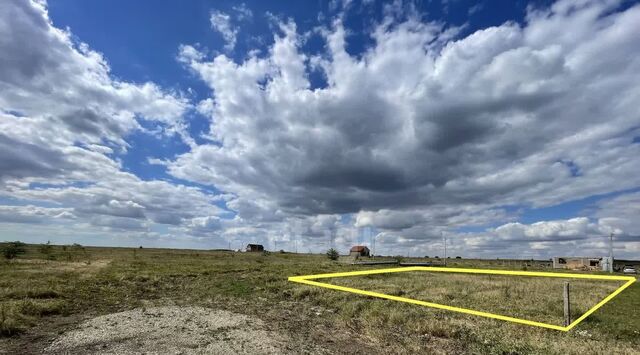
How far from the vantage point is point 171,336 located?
12.9 metres

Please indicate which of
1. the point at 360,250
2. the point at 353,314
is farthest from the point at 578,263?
the point at 353,314

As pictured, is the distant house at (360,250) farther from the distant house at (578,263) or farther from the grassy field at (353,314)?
the grassy field at (353,314)

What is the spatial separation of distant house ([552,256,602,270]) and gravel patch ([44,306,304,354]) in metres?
102

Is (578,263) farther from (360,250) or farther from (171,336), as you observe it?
(171,336)

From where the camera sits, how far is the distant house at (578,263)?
9525 cm

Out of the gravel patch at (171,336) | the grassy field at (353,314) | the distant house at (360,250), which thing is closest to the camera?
the gravel patch at (171,336)

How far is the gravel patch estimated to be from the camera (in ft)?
38.2

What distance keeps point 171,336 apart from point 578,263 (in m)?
111

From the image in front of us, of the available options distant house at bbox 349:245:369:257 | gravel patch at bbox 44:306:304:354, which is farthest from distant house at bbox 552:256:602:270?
gravel patch at bbox 44:306:304:354

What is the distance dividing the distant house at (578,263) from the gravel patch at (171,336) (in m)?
102

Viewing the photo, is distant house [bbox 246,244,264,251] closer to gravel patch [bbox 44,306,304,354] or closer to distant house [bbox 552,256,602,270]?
distant house [bbox 552,256,602,270]

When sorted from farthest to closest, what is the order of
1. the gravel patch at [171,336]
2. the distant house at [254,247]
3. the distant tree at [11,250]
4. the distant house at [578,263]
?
the distant house at [254,247] → the distant house at [578,263] → the distant tree at [11,250] → the gravel patch at [171,336]

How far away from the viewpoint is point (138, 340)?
12.4 metres

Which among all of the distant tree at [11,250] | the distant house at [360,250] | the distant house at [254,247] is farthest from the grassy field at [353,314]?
the distant house at [254,247]
